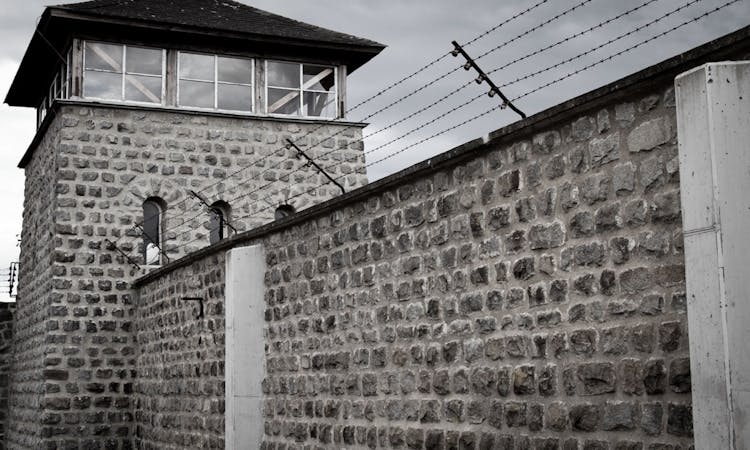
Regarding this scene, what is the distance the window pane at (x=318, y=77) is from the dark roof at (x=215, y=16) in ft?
1.76

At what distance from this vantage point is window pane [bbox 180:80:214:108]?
16.6m

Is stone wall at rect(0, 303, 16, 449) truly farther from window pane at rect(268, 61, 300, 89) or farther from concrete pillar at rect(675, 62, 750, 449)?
concrete pillar at rect(675, 62, 750, 449)

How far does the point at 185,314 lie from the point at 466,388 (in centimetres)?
638

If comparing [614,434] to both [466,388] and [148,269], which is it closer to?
[466,388]

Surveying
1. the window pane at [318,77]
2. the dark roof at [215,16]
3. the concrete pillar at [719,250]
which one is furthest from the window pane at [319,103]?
the concrete pillar at [719,250]

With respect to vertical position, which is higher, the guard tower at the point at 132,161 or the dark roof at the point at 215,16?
the dark roof at the point at 215,16

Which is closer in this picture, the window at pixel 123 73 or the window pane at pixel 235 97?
the window at pixel 123 73

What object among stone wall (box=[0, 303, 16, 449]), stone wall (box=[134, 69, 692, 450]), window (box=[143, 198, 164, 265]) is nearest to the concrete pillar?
stone wall (box=[134, 69, 692, 450])

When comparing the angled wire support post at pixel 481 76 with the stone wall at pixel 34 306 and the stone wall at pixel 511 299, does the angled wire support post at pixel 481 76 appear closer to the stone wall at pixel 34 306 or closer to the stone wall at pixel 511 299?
the stone wall at pixel 511 299

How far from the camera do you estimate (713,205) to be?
4.68 meters

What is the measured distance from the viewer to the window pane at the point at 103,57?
16094 mm

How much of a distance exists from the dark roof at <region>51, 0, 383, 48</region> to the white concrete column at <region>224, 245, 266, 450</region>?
281 inches

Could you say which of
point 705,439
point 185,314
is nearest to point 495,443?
point 705,439

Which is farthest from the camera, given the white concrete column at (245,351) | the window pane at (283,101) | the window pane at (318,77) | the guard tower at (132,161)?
the window pane at (318,77)
